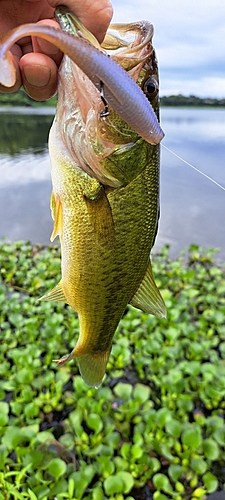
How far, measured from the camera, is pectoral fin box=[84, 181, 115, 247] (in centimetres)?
115

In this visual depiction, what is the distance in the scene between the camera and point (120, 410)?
113 inches

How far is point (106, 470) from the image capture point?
246 cm

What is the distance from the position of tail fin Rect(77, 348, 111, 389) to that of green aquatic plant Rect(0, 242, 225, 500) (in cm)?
96

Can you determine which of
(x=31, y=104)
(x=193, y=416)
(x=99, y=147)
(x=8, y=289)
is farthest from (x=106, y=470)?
(x=31, y=104)

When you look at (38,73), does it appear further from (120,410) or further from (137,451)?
(120,410)

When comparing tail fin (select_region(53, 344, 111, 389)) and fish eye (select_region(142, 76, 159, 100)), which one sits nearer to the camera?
fish eye (select_region(142, 76, 159, 100))

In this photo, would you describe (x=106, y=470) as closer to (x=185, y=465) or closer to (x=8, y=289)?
(x=185, y=465)

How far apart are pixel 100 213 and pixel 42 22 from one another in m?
0.53

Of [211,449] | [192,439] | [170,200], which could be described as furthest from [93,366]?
[170,200]

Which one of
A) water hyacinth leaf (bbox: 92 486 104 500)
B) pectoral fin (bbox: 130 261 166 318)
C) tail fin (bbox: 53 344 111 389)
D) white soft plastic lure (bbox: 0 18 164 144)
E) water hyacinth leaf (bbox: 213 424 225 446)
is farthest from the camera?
water hyacinth leaf (bbox: 213 424 225 446)

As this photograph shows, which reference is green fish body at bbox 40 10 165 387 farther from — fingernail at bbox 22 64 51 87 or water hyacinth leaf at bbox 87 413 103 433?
water hyacinth leaf at bbox 87 413 103 433

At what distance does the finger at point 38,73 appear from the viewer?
128 cm

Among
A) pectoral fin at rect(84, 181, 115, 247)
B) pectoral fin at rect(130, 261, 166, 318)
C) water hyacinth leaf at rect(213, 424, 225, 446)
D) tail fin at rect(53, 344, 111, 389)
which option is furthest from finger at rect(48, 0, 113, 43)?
water hyacinth leaf at rect(213, 424, 225, 446)

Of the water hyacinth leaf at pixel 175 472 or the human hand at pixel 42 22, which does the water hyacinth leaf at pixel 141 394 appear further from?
the human hand at pixel 42 22
